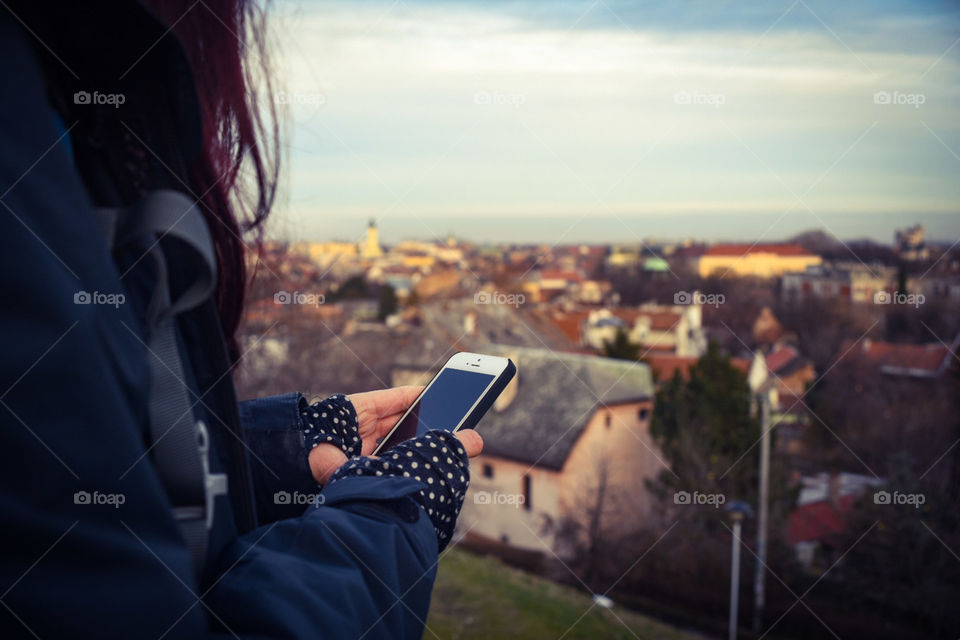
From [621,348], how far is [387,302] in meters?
6.79

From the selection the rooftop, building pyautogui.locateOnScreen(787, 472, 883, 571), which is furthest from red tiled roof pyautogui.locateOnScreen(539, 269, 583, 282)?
building pyautogui.locateOnScreen(787, 472, 883, 571)

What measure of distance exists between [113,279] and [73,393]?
0.32ft

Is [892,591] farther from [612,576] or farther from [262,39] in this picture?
[262,39]

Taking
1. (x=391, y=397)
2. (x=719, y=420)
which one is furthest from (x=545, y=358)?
(x=391, y=397)

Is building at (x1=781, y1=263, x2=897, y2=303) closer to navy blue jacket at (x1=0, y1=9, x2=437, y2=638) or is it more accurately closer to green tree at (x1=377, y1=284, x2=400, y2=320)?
green tree at (x1=377, y1=284, x2=400, y2=320)

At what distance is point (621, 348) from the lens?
74.1 ft

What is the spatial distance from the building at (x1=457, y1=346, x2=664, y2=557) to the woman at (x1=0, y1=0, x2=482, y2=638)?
614 inches

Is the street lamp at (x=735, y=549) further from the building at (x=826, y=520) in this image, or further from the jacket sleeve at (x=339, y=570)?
the jacket sleeve at (x=339, y=570)

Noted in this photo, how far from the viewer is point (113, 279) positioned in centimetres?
62

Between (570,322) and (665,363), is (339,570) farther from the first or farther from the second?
(665,363)

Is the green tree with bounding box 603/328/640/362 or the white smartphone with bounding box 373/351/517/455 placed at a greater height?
the white smartphone with bounding box 373/351/517/455

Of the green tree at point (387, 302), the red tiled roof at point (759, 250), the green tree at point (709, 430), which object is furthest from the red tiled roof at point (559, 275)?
the green tree at point (709, 430)

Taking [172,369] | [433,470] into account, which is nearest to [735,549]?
[433,470]

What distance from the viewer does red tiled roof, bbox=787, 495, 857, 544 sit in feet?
53.2
